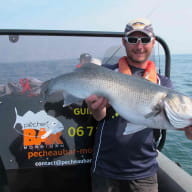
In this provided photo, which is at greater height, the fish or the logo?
the fish

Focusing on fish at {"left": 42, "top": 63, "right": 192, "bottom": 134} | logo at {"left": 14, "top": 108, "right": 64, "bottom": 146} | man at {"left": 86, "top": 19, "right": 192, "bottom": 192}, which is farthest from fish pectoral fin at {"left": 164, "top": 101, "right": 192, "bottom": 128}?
logo at {"left": 14, "top": 108, "right": 64, "bottom": 146}

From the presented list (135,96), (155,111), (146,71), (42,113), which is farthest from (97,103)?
(42,113)

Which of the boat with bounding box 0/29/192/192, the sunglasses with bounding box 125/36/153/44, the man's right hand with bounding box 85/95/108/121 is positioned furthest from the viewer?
the boat with bounding box 0/29/192/192

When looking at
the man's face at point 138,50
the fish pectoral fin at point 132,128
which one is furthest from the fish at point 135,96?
the man's face at point 138,50

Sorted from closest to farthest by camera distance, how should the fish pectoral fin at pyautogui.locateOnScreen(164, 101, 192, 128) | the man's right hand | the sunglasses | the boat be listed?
the fish pectoral fin at pyautogui.locateOnScreen(164, 101, 192, 128) < the man's right hand < the sunglasses < the boat

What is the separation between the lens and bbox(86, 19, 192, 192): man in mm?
2686

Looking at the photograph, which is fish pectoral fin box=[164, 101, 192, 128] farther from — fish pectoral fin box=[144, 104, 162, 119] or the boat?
the boat

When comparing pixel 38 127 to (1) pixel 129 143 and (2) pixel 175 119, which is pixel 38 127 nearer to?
(1) pixel 129 143

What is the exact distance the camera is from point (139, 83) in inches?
94.7

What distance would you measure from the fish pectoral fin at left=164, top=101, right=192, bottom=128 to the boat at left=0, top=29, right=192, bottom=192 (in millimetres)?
1133

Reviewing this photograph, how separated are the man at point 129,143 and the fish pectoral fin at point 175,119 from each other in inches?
17.1

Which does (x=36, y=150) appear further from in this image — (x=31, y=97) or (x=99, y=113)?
(x=99, y=113)

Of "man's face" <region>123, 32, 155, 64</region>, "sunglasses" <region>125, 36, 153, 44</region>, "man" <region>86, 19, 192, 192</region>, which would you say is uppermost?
"sunglasses" <region>125, 36, 153, 44</region>

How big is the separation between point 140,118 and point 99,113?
1.49ft
